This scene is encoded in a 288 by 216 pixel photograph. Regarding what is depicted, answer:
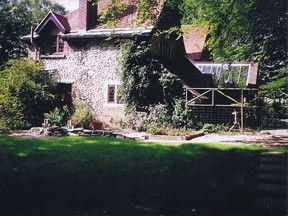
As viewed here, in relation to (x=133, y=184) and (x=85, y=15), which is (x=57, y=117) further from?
(x=133, y=184)

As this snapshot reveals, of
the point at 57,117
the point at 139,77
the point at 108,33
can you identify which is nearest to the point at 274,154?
the point at 139,77

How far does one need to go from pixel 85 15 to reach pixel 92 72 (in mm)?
4077

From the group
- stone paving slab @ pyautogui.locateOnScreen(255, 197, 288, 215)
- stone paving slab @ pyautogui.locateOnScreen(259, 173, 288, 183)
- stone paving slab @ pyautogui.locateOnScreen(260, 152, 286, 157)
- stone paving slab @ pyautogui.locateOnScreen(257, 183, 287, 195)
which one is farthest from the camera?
stone paving slab @ pyautogui.locateOnScreen(260, 152, 286, 157)

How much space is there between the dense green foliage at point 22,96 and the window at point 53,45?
2759mm

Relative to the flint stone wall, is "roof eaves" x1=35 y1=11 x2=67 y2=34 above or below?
above

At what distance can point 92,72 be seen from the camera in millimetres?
Answer: 20141

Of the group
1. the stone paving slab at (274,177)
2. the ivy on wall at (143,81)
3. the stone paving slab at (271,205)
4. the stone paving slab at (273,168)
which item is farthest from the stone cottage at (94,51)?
the stone paving slab at (271,205)

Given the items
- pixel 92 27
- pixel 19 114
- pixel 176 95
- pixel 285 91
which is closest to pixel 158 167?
pixel 285 91

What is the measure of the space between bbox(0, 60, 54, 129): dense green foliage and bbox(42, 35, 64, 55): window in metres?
2.76

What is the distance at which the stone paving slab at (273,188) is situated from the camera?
5.70 m

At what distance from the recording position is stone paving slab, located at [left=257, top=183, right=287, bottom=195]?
570 cm

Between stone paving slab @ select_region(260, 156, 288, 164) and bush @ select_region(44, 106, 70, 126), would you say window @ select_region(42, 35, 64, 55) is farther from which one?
stone paving slab @ select_region(260, 156, 288, 164)

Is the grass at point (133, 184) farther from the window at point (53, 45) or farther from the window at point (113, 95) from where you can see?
the window at point (53, 45)

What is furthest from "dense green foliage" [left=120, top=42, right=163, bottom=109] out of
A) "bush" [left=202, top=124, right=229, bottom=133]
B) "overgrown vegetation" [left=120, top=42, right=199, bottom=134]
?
"bush" [left=202, top=124, right=229, bottom=133]
